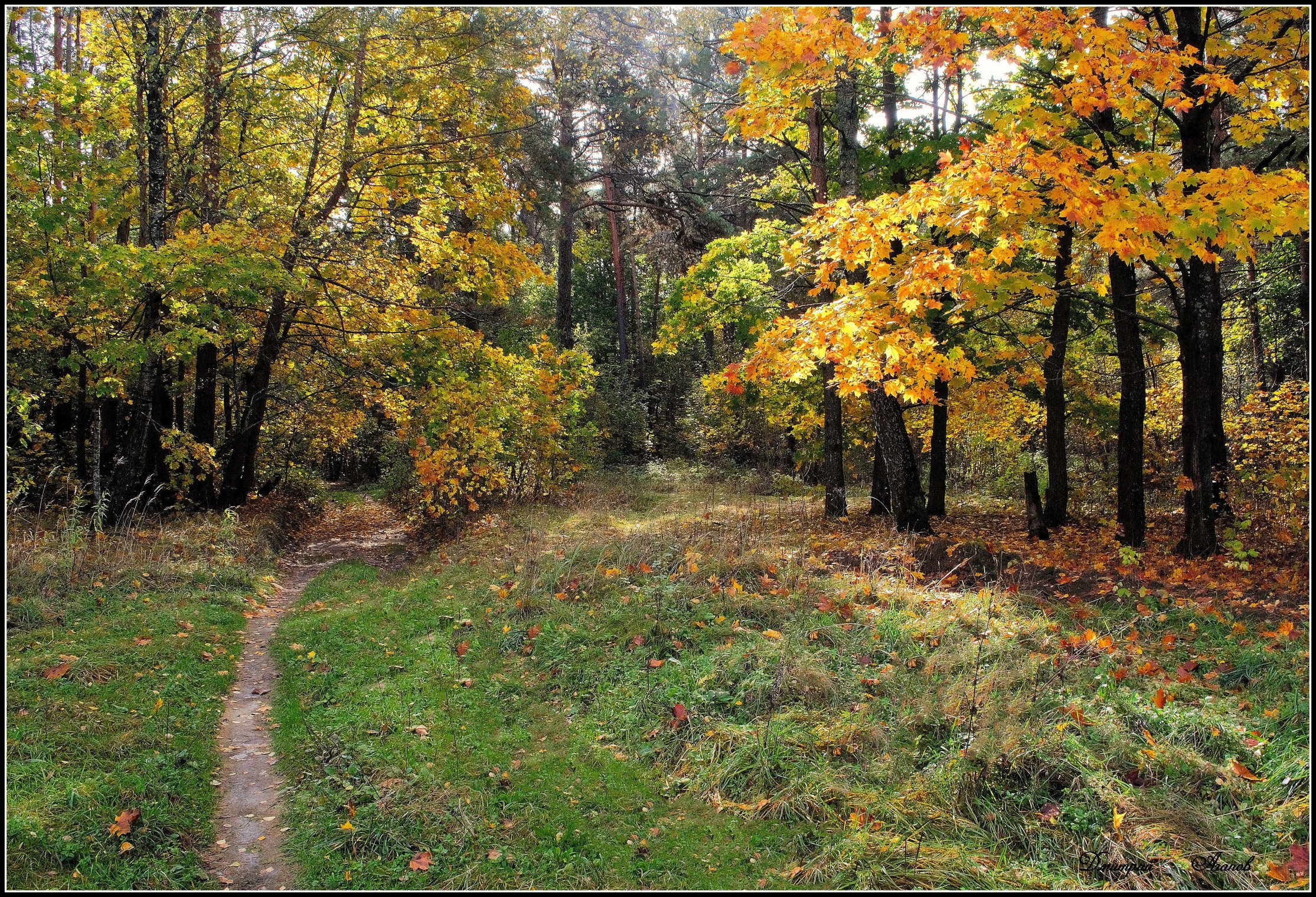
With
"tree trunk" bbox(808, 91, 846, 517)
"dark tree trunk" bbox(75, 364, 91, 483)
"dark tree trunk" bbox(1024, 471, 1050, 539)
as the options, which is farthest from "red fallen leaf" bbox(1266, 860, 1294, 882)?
"dark tree trunk" bbox(75, 364, 91, 483)

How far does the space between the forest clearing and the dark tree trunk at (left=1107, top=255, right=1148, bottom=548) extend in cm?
8

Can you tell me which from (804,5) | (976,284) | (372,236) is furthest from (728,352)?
(804,5)

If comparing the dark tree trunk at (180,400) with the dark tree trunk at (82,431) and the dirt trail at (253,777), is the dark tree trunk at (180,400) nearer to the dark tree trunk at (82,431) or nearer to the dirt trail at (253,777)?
the dark tree trunk at (82,431)

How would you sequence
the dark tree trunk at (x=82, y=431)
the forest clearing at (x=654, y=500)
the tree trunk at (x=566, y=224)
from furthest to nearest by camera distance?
the tree trunk at (x=566, y=224), the dark tree trunk at (x=82, y=431), the forest clearing at (x=654, y=500)

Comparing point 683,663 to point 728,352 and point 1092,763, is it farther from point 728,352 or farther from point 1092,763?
point 728,352

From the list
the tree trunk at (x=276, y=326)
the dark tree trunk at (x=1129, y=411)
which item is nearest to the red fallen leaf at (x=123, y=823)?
the tree trunk at (x=276, y=326)

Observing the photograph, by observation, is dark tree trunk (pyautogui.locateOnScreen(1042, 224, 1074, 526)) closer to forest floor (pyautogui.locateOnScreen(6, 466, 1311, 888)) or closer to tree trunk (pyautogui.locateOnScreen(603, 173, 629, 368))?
forest floor (pyautogui.locateOnScreen(6, 466, 1311, 888))

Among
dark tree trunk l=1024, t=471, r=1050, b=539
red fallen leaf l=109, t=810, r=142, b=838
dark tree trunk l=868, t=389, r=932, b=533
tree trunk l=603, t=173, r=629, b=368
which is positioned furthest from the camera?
tree trunk l=603, t=173, r=629, b=368

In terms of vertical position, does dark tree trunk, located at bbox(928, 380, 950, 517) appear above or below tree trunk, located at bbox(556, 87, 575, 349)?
below

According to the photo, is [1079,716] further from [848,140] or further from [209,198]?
[209,198]

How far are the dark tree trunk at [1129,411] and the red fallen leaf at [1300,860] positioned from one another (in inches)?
287

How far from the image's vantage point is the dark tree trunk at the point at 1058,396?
418 inches

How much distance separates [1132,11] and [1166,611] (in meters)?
7.01

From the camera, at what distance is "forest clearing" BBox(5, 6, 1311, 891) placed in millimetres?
3873
